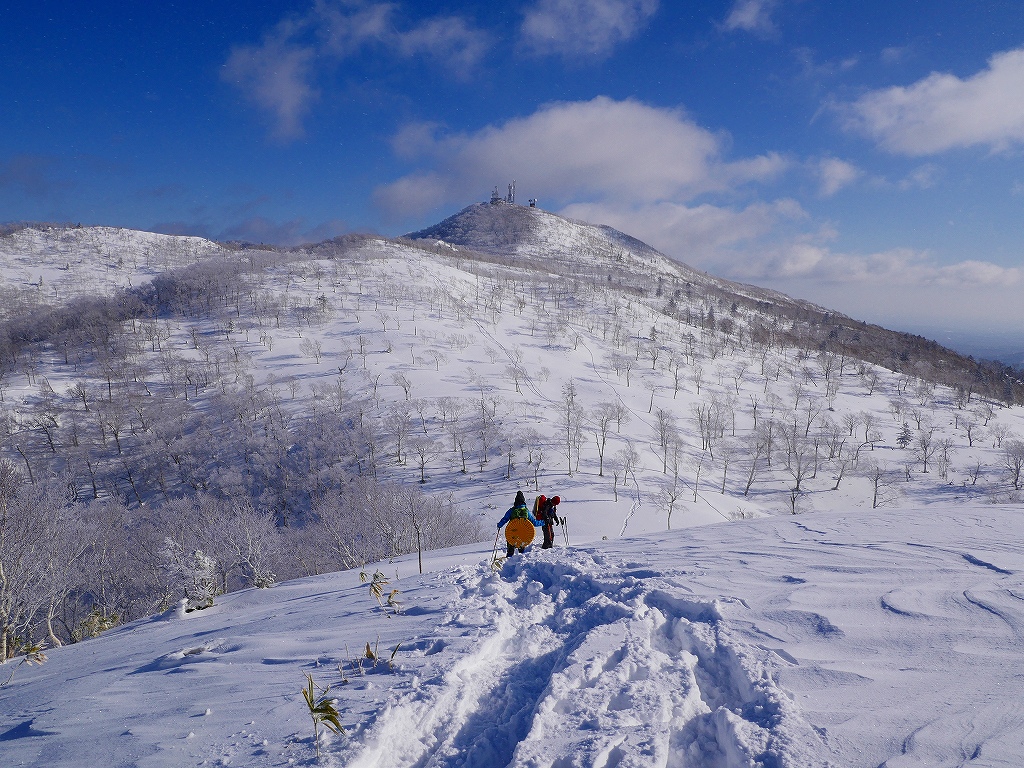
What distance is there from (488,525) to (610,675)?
105 ft

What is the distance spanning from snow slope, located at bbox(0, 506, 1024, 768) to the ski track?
0.02 metres

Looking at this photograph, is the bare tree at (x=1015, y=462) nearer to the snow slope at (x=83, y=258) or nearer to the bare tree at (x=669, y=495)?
the bare tree at (x=669, y=495)

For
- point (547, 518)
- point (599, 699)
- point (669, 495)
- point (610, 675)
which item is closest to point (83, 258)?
point (669, 495)

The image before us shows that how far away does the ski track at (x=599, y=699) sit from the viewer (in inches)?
150

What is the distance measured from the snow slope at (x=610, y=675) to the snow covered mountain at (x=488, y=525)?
0.12ft

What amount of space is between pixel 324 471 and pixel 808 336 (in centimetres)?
13407

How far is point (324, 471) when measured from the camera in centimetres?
5209

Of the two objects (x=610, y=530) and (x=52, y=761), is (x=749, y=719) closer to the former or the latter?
(x=52, y=761)

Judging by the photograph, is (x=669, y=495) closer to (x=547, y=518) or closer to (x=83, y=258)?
(x=547, y=518)

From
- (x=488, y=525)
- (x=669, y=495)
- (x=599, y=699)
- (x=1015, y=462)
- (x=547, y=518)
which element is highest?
(x=599, y=699)

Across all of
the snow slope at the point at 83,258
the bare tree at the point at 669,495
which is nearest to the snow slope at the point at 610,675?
the bare tree at the point at 669,495

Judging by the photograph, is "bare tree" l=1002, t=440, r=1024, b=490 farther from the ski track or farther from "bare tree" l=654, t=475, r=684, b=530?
the ski track

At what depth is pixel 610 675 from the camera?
190 inches

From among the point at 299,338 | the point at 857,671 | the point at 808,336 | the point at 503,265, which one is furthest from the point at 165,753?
the point at 503,265
